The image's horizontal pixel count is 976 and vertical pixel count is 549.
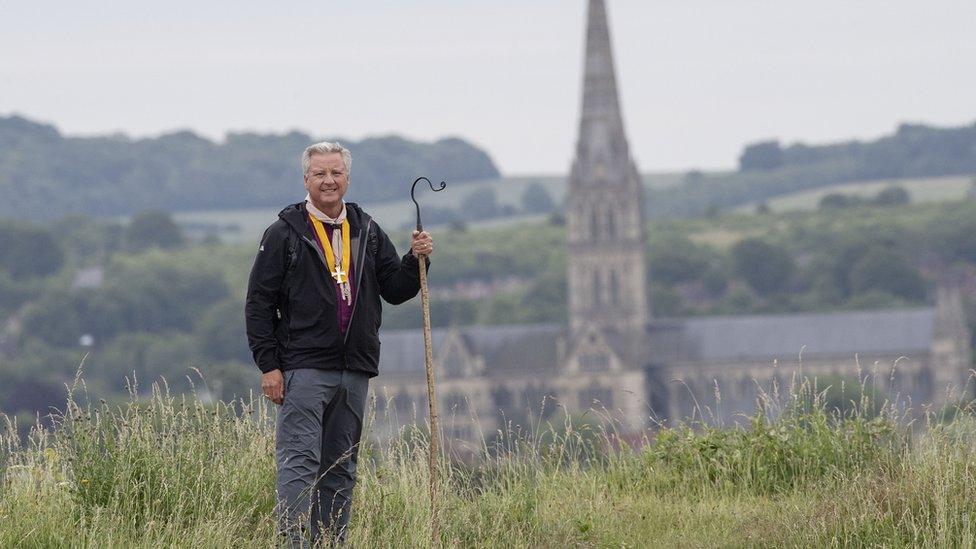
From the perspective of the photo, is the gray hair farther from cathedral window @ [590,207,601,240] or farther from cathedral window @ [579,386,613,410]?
cathedral window @ [590,207,601,240]

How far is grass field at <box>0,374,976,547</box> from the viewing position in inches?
408

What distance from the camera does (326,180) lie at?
10.5 meters

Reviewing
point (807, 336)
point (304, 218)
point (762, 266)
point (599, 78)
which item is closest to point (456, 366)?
point (599, 78)

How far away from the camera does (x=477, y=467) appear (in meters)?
12.9

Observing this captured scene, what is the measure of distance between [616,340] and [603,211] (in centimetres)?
856

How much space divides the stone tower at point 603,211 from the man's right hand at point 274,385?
132206mm

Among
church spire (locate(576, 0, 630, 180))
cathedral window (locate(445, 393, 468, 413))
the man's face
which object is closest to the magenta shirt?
the man's face

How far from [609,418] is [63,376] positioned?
484ft

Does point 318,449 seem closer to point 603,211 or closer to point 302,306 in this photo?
point 302,306

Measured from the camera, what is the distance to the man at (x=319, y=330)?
10.4 m

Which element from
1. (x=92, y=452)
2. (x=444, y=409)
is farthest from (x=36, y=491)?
(x=444, y=409)

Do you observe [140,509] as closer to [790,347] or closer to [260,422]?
[260,422]

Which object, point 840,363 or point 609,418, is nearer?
point 609,418

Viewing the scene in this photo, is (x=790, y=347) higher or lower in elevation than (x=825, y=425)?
lower
